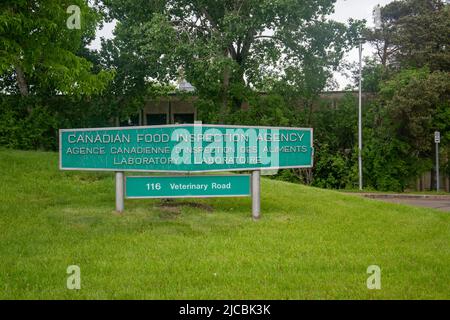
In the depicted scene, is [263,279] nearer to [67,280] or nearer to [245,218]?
[67,280]

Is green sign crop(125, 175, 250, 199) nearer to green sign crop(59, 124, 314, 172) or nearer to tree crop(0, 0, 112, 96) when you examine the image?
green sign crop(59, 124, 314, 172)

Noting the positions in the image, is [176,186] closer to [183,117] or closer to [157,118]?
[183,117]

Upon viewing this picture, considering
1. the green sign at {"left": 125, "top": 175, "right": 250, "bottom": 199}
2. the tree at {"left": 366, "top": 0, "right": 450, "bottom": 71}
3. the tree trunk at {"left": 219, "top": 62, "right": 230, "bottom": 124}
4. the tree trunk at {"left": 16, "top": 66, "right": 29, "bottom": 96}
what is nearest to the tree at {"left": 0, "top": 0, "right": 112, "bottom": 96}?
the green sign at {"left": 125, "top": 175, "right": 250, "bottom": 199}

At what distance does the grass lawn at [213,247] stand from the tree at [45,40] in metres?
2.64

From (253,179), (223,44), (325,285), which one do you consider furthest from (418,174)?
(325,285)

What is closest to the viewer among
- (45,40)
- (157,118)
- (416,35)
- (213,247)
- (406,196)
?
(213,247)

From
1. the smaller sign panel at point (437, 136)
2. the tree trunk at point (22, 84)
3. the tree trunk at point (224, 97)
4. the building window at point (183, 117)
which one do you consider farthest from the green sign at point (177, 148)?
the building window at point (183, 117)

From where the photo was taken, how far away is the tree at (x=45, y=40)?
11.4 m

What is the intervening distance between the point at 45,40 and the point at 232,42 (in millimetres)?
14047

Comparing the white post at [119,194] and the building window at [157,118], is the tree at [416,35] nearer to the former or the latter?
the building window at [157,118]

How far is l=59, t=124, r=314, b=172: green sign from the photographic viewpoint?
10742 millimetres

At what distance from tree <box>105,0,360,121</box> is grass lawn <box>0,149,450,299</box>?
438 inches

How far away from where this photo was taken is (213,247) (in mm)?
8570

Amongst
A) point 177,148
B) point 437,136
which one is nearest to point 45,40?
point 177,148
